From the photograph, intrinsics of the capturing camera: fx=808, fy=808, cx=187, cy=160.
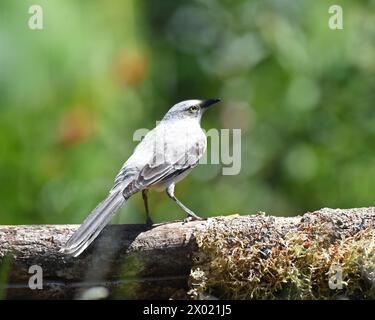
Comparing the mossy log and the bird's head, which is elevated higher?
the bird's head

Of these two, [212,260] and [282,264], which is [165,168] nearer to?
[212,260]

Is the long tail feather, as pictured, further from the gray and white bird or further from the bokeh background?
the bokeh background

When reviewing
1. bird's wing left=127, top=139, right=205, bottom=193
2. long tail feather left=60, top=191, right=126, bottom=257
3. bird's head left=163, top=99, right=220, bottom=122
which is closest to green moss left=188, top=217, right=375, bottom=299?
long tail feather left=60, top=191, right=126, bottom=257

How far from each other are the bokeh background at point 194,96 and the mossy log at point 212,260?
2413 millimetres

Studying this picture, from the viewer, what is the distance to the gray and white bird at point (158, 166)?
4953 mm

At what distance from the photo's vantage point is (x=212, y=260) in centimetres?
477

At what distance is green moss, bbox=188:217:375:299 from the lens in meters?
4.64

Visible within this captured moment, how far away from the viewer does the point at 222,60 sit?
873 centimetres

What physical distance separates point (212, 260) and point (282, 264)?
0.41m

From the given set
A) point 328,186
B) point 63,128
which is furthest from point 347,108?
point 63,128

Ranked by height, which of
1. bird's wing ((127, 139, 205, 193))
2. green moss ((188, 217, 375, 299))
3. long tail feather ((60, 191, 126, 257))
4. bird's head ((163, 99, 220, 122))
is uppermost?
bird's head ((163, 99, 220, 122))

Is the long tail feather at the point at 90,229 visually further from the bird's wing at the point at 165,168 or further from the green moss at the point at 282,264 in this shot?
the green moss at the point at 282,264

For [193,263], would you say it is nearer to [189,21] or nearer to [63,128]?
[63,128]
